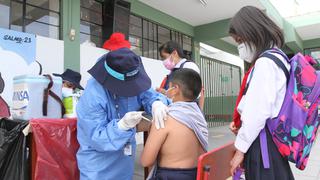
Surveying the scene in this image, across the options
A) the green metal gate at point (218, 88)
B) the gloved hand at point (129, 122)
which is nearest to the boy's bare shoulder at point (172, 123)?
the gloved hand at point (129, 122)

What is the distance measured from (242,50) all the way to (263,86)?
0.26m

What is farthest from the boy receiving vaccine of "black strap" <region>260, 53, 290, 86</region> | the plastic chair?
"black strap" <region>260, 53, 290, 86</region>

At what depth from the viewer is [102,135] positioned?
119cm

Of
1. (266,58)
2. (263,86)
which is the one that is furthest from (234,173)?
(266,58)

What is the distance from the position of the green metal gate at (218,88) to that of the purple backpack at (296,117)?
20.4 ft

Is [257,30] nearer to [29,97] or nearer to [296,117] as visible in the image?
[296,117]

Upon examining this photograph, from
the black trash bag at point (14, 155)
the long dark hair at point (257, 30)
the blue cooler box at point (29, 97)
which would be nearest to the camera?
the long dark hair at point (257, 30)

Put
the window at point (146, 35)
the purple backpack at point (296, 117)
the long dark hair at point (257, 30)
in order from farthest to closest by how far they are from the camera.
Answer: the window at point (146, 35)
the long dark hair at point (257, 30)
the purple backpack at point (296, 117)

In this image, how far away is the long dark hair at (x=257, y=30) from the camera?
1.18m

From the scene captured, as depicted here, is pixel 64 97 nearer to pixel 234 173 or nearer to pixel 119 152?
pixel 119 152

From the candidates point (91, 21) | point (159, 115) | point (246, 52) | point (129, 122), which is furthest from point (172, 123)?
point (91, 21)

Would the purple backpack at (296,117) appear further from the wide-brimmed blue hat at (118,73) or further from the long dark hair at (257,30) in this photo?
the wide-brimmed blue hat at (118,73)

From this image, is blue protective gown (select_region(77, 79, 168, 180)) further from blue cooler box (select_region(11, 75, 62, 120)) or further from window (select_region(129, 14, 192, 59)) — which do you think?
window (select_region(129, 14, 192, 59))

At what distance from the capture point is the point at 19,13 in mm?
3477
